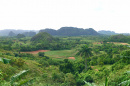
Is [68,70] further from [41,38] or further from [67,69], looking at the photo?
[41,38]

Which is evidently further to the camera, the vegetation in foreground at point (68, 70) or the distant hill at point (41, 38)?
the distant hill at point (41, 38)

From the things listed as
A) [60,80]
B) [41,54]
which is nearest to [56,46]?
[41,54]

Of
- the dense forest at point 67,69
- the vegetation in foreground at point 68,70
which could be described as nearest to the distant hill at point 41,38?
the dense forest at point 67,69

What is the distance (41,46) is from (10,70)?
58307 millimetres

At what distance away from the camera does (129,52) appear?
23.8 metres

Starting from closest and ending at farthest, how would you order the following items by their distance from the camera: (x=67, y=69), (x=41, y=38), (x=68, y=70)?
1. (x=68, y=70)
2. (x=67, y=69)
3. (x=41, y=38)

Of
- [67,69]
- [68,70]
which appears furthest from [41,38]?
[68,70]

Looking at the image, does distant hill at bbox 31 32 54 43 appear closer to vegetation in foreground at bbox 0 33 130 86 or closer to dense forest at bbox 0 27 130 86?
dense forest at bbox 0 27 130 86

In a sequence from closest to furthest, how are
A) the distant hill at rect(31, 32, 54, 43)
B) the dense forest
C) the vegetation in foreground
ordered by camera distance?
the vegetation in foreground < the dense forest < the distant hill at rect(31, 32, 54, 43)

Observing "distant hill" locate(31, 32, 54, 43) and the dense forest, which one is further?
"distant hill" locate(31, 32, 54, 43)

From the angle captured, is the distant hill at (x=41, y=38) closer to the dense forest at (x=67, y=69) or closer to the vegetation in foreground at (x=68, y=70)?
the dense forest at (x=67, y=69)

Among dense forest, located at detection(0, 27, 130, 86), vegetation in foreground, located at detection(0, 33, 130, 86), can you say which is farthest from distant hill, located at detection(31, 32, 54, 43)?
vegetation in foreground, located at detection(0, 33, 130, 86)

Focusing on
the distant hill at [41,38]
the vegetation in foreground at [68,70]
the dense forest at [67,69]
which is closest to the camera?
the vegetation in foreground at [68,70]

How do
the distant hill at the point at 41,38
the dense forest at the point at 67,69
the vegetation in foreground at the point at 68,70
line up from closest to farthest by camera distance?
the vegetation in foreground at the point at 68,70, the dense forest at the point at 67,69, the distant hill at the point at 41,38
